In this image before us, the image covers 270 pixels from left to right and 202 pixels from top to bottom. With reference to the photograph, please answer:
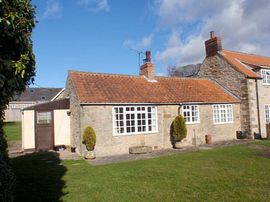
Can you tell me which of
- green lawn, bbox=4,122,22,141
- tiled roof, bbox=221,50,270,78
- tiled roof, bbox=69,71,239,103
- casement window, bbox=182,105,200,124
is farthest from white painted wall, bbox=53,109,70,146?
tiled roof, bbox=221,50,270,78

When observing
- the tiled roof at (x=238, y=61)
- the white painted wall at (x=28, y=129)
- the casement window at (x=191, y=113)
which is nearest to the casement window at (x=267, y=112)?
the tiled roof at (x=238, y=61)

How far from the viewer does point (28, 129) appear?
57.4ft

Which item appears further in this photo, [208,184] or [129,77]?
[129,77]

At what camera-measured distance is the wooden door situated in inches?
695

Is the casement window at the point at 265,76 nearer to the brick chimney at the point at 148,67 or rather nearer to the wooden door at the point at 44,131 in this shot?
the brick chimney at the point at 148,67

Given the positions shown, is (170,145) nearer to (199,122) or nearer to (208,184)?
(199,122)

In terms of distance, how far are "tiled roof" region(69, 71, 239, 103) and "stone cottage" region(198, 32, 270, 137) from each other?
93cm

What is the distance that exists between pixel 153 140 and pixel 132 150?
2.02 meters

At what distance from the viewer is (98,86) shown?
1727 centimetres

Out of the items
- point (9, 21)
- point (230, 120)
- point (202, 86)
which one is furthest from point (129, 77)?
point (9, 21)

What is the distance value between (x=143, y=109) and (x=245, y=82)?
10.0 m

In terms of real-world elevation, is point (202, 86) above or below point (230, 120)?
above

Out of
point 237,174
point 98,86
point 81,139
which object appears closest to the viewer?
point 237,174

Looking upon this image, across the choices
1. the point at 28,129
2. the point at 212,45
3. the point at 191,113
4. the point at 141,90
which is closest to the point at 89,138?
the point at 28,129
